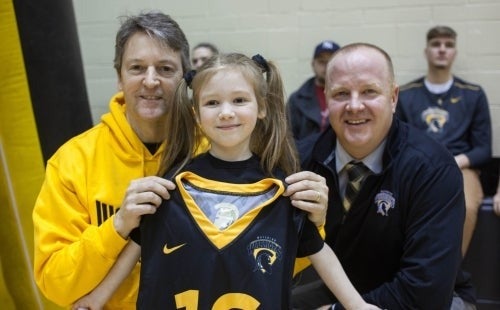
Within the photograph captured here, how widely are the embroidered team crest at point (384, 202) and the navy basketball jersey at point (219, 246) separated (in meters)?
0.50

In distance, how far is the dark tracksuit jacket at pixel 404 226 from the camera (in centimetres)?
184

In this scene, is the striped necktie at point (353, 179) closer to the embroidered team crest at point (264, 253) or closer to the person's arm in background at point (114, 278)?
the embroidered team crest at point (264, 253)

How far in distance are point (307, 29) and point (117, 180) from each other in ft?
8.35

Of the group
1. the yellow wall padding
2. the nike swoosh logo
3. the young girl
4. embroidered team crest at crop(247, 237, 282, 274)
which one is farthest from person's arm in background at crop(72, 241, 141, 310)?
the yellow wall padding

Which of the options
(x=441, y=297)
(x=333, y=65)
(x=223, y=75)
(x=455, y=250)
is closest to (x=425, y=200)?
(x=455, y=250)

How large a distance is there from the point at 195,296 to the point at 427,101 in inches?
104

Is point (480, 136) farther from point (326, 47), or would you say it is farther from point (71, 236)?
point (71, 236)

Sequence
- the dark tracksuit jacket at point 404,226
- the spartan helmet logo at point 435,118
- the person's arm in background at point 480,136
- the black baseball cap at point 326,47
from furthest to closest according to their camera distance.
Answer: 1. the black baseball cap at point 326,47
2. the spartan helmet logo at point 435,118
3. the person's arm in background at point 480,136
4. the dark tracksuit jacket at point 404,226

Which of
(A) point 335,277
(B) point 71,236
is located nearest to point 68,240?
(B) point 71,236

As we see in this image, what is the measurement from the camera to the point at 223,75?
1.52 meters

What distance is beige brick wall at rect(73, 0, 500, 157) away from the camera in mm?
3641

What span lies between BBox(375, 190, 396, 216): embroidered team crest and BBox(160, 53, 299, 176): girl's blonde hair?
424 millimetres

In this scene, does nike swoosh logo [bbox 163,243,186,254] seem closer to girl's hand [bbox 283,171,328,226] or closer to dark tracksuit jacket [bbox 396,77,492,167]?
girl's hand [bbox 283,171,328,226]

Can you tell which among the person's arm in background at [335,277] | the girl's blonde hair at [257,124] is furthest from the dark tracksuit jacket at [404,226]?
the girl's blonde hair at [257,124]
